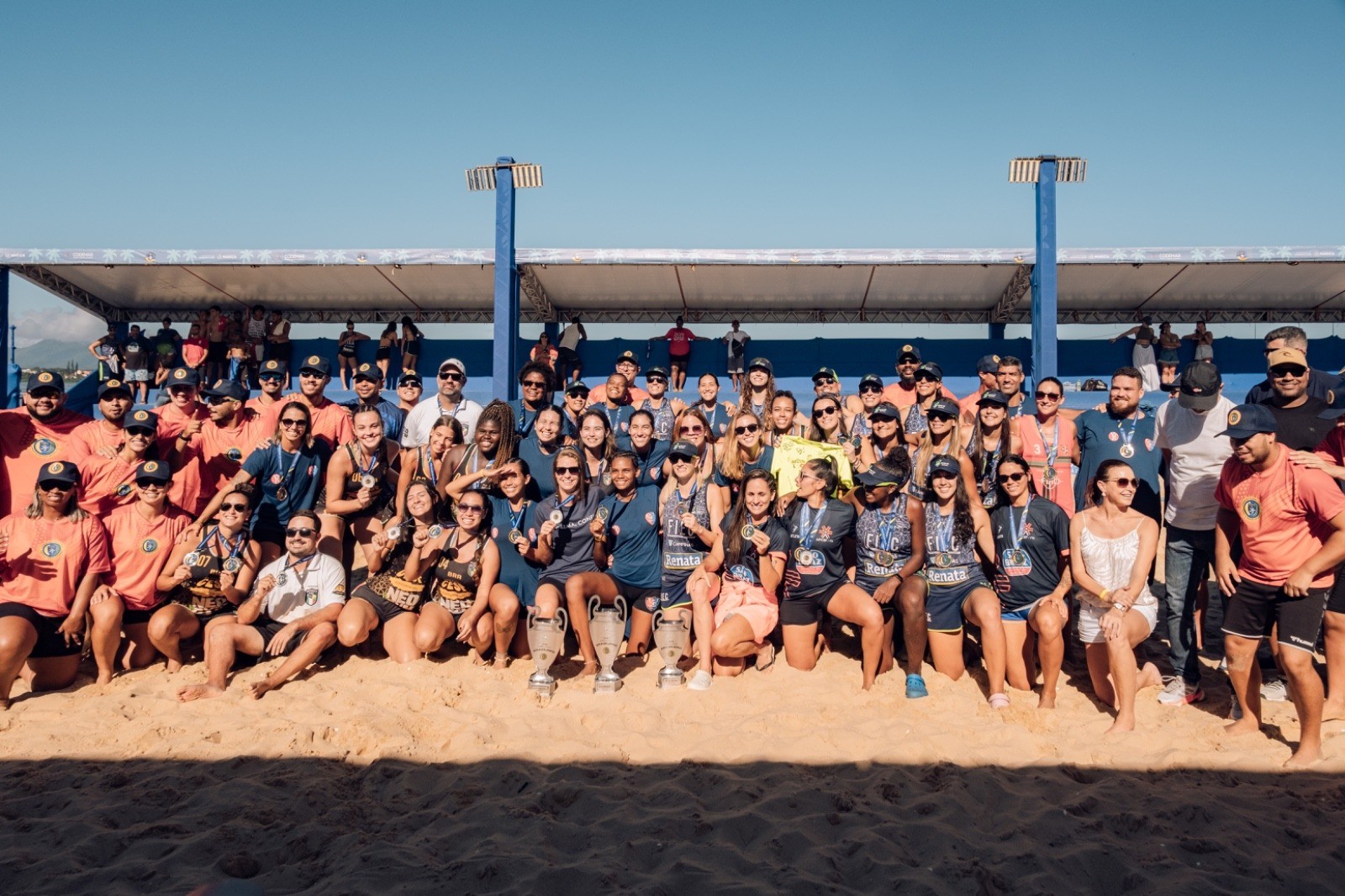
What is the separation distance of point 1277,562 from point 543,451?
4.56 metres

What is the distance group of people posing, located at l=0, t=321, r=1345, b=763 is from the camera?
4836 millimetres

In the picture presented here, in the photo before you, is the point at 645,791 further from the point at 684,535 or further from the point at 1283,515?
the point at 1283,515

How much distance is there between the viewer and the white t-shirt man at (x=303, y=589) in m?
5.46

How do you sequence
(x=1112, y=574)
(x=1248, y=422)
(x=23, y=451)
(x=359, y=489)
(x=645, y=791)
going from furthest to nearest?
1. (x=359, y=489)
2. (x=23, y=451)
3. (x=1112, y=574)
4. (x=1248, y=422)
5. (x=645, y=791)

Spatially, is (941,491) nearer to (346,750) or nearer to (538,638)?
(538,638)

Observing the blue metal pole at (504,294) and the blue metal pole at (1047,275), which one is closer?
the blue metal pole at (1047,275)

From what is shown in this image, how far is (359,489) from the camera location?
6.13m

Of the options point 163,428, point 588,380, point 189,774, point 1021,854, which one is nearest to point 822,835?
point 1021,854

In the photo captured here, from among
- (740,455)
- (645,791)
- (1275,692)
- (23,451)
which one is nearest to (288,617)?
(23,451)

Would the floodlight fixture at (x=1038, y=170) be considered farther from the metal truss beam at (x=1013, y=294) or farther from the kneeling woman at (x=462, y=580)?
the kneeling woman at (x=462, y=580)

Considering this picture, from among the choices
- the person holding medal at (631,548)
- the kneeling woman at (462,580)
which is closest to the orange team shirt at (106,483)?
the kneeling woman at (462,580)

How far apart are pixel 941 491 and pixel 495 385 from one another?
8267mm

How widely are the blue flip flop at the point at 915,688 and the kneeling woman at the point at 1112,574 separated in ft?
3.16

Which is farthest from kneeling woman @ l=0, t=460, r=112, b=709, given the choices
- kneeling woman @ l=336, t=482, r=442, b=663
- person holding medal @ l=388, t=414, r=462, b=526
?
person holding medal @ l=388, t=414, r=462, b=526
